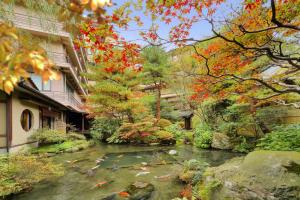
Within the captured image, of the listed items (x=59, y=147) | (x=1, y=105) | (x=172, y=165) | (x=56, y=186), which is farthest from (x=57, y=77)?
(x=59, y=147)

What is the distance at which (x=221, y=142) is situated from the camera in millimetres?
11070

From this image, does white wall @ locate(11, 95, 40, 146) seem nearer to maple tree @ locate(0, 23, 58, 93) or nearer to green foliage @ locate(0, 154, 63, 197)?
green foliage @ locate(0, 154, 63, 197)

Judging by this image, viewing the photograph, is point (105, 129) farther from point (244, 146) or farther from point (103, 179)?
point (244, 146)

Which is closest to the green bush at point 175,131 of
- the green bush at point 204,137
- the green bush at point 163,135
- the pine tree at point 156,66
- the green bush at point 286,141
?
the green bush at point 163,135

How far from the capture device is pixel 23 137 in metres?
9.64

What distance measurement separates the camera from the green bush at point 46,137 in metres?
10.7

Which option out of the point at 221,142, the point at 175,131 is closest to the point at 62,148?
the point at 175,131

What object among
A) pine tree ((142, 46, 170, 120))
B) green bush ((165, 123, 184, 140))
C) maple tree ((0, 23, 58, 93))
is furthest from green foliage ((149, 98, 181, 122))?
maple tree ((0, 23, 58, 93))

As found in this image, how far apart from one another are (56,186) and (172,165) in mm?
4288

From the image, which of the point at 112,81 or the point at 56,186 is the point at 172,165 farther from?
the point at 112,81

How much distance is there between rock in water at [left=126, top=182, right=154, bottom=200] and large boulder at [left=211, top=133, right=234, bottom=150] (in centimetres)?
691

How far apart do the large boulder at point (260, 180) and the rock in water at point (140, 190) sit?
140 centimetres

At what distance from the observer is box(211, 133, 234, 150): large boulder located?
1080 cm

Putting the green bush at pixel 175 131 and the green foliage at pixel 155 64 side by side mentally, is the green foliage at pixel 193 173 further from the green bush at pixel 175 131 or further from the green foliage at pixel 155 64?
the green foliage at pixel 155 64
